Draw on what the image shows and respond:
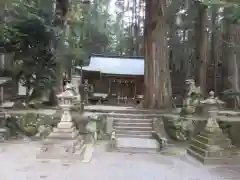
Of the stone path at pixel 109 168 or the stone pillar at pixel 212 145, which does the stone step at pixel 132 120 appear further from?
the stone pillar at pixel 212 145

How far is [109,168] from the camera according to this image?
5781mm

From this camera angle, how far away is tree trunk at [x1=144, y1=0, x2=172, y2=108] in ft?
37.2

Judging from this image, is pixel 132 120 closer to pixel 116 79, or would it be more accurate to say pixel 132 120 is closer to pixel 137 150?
pixel 137 150

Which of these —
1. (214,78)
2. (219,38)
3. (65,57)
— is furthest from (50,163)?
(219,38)

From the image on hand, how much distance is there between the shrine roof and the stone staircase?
25.5 ft

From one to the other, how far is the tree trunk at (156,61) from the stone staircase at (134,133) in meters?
1.74

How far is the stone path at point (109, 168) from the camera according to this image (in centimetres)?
518

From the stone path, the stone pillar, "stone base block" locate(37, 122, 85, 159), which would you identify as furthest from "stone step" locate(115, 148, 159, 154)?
"stone base block" locate(37, 122, 85, 159)

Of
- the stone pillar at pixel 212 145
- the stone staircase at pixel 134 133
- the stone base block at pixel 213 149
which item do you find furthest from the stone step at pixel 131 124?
the stone base block at pixel 213 149

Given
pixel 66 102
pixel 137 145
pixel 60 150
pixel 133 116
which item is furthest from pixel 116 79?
pixel 60 150

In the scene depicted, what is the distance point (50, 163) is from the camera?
5.99m

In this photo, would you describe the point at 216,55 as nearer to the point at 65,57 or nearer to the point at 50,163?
the point at 65,57

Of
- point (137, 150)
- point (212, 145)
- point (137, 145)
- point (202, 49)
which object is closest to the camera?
point (212, 145)

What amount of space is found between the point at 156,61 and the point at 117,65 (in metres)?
7.24
